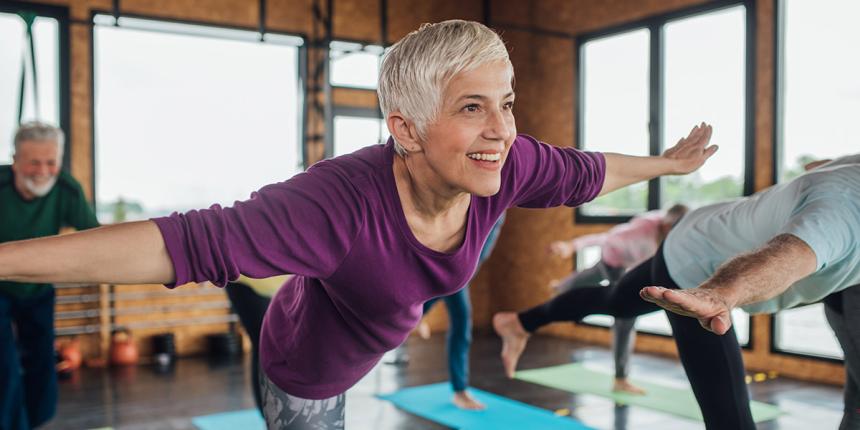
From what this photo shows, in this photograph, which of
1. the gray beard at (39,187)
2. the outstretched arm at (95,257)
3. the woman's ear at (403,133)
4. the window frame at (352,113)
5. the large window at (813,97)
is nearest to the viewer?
the outstretched arm at (95,257)

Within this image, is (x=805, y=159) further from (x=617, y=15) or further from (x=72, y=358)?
(x=72, y=358)

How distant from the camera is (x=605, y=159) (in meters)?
1.92

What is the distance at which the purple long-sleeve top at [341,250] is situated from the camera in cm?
122

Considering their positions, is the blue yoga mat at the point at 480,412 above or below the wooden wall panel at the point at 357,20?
below

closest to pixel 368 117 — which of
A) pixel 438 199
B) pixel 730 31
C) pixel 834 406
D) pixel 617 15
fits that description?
pixel 617 15

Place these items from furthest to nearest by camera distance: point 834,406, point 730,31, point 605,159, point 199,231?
point 730,31 → point 834,406 → point 605,159 → point 199,231

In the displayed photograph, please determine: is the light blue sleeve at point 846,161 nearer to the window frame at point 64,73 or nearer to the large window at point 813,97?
the large window at point 813,97

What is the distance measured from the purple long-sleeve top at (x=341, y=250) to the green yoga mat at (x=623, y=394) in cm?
257

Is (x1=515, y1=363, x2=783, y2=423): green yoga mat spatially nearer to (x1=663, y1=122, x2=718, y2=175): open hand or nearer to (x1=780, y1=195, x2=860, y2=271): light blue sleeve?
(x1=663, y1=122, x2=718, y2=175): open hand

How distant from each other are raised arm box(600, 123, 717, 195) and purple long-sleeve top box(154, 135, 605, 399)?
0.24ft

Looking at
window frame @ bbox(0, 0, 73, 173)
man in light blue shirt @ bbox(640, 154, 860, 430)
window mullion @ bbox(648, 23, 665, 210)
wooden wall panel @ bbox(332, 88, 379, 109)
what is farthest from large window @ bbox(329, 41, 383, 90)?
man in light blue shirt @ bbox(640, 154, 860, 430)

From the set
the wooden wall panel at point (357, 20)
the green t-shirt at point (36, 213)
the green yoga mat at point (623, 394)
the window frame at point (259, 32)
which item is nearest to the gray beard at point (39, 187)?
the green t-shirt at point (36, 213)

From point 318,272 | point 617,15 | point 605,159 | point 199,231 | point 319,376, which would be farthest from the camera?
point 617,15

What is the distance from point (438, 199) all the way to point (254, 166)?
5083mm
